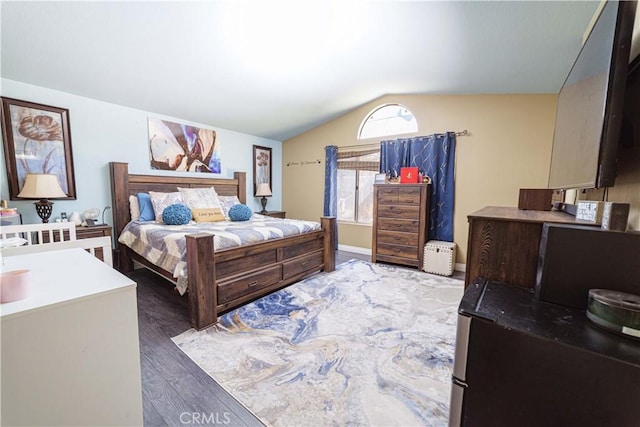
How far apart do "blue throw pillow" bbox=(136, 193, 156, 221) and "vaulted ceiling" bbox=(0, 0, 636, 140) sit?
3.94 ft

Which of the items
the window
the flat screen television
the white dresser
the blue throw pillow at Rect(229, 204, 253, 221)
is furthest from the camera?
the window

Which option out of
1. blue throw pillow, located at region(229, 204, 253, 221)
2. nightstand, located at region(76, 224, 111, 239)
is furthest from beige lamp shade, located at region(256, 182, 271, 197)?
nightstand, located at region(76, 224, 111, 239)

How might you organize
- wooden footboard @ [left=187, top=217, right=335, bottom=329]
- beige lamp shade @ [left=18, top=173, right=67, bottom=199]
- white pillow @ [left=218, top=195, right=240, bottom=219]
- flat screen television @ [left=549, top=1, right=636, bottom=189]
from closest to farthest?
flat screen television @ [left=549, top=1, right=636, bottom=189] < wooden footboard @ [left=187, top=217, right=335, bottom=329] < beige lamp shade @ [left=18, top=173, right=67, bottom=199] < white pillow @ [left=218, top=195, right=240, bottom=219]

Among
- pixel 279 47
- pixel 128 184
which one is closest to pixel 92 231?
pixel 128 184

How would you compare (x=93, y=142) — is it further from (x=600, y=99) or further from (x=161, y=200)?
(x=600, y=99)

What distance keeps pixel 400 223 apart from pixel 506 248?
2.57m

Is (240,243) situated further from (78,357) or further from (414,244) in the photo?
(414,244)

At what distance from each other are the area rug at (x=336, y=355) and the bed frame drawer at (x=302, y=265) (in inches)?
8.3

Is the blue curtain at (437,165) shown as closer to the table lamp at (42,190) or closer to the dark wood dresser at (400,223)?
the dark wood dresser at (400,223)

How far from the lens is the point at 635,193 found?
2.99 ft

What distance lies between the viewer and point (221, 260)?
7.21 feet

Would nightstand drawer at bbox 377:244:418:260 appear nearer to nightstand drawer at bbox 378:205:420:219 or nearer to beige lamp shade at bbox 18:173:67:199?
nightstand drawer at bbox 378:205:420:219

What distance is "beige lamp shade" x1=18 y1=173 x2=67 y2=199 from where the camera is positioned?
246 centimetres

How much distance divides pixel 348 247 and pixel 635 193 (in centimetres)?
397
